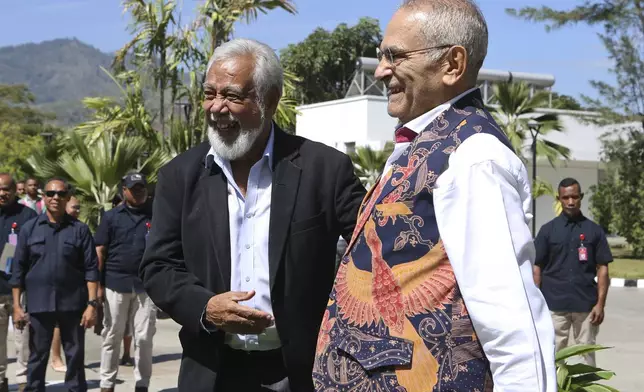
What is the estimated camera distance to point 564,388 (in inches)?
203

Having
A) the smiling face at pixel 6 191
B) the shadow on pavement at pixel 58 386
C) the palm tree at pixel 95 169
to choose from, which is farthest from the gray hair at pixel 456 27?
the palm tree at pixel 95 169

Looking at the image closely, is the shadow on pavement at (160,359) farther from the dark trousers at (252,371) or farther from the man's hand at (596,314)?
the dark trousers at (252,371)

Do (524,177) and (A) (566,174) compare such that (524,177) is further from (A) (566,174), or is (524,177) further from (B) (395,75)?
(A) (566,174)

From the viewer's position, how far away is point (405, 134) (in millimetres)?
2490

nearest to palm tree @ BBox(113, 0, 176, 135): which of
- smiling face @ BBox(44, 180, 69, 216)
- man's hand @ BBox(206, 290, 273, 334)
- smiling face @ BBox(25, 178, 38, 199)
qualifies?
smiling face @ BBox(25, 178, 38, 199)

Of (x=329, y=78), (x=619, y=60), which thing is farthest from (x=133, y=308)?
(x=329, y=78)

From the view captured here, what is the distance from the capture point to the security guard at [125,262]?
9.12m

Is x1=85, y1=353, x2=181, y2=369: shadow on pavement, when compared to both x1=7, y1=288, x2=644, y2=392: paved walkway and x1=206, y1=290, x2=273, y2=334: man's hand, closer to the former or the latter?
x1=7, y1=288, x2=644, y2=392: paved walkway

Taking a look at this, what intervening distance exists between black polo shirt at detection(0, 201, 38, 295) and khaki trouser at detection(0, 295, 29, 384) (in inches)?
4.8

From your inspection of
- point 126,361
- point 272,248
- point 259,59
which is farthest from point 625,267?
point 272,248

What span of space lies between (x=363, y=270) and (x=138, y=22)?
738 inches

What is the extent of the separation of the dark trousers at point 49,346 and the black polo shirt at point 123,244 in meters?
1.08

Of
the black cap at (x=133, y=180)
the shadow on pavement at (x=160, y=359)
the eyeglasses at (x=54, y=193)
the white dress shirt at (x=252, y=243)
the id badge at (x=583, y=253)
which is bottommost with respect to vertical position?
the shadow on pavement at (x=160, y=359)

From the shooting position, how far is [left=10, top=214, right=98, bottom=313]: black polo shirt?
8055mm
